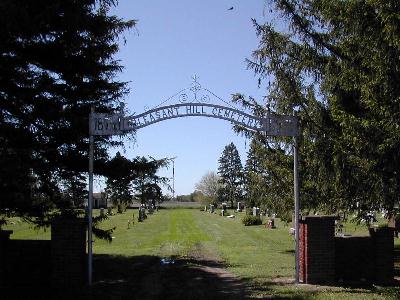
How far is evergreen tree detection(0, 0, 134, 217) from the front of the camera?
11.0m

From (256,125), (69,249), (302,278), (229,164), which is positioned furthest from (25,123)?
(229,164)

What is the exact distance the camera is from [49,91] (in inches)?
501

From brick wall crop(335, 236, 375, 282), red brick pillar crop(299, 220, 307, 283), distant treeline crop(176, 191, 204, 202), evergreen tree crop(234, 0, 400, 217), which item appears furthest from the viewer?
distant treeline crop(176, 191, 204, 202)

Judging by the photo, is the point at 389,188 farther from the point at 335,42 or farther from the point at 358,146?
the point at 335,42

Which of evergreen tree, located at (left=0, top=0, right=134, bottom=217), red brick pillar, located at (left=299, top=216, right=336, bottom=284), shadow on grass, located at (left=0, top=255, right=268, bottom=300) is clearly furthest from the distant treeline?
red brick pillar, located at (left=299, top=216, right=336, bottom=284)

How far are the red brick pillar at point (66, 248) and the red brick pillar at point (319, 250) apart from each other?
448 centimetres

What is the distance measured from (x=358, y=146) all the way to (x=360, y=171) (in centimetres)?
96

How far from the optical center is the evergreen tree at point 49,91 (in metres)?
11.0

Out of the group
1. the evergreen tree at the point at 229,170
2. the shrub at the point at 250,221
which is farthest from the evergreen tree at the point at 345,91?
the evergreen tree at the point at 229,170

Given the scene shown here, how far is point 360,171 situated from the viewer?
9867 mm

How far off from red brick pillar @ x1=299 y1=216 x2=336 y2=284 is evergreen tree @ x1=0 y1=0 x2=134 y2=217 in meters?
5.82

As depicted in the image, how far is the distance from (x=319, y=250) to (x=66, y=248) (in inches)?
197

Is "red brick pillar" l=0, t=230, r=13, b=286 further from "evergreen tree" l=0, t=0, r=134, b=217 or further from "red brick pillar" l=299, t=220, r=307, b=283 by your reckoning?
"red brick pillar" l=299, t=220, r=307, b=283

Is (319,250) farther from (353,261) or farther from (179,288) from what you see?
(179,288)
